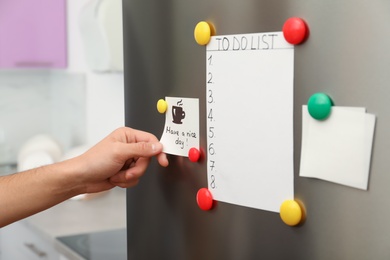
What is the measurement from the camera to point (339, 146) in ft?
2.00

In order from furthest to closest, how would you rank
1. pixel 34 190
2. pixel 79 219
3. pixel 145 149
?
pixel 79 219, pixel 34 190, pixel 145 149

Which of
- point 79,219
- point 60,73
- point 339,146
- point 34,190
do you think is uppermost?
point 60,73

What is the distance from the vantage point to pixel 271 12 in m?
0.66

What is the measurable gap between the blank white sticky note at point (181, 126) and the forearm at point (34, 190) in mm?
201

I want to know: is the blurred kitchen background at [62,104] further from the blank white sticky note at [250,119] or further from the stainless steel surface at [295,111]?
the blank white sticky note at [250,119]

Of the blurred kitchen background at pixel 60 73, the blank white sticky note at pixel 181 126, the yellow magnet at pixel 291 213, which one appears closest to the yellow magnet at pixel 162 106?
the blank white sticky note at pixel 181 126

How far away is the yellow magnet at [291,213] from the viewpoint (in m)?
0.65

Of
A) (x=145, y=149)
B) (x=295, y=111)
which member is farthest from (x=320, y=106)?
(x=145, y=149)

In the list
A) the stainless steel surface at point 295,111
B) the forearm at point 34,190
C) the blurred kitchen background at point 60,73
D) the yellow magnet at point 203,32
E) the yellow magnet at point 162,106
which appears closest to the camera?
the stainless steel surface at point 295,111

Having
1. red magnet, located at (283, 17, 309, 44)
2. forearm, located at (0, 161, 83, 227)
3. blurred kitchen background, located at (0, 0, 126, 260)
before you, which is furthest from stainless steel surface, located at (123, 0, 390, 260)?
blurred kitchen background, located at (0, 0, 126, 260)

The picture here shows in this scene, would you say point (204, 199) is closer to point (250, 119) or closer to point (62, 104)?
point (250, 119)

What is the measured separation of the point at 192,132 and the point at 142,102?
0.15 m

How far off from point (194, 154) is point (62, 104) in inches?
74.9

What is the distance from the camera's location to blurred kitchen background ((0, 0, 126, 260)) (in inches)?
65.6
